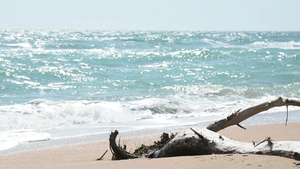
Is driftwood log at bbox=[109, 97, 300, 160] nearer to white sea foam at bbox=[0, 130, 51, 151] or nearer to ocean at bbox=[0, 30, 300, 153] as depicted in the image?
A: ocean at bbox=[0, 30, 300, 153]

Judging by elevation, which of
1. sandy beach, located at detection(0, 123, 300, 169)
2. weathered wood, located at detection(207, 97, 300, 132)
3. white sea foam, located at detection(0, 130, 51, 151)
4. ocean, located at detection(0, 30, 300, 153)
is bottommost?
ocean, located at detection(0, 30, 300, 153)

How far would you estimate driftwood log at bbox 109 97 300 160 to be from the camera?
4.09 m

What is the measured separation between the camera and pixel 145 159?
4812mm

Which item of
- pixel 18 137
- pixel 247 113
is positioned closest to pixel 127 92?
pixel 18 137

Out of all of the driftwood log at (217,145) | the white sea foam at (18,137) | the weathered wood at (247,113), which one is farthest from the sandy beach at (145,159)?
the white sea foam at (18,137)

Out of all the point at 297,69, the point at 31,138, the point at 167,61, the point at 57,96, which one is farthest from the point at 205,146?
the point at 167,61

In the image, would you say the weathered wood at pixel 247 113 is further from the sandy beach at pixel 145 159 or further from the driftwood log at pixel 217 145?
the sandy beach at pixel 145 159

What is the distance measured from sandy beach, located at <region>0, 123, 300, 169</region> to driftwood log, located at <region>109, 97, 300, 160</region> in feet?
0.35

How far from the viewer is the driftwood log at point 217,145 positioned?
4.09 meters

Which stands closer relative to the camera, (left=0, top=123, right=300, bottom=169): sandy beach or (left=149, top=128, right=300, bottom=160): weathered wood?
(left=0, top=123, right=300, bottom=169): sandy beach

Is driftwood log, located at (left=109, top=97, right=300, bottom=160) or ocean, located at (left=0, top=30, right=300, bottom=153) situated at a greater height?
driftwood log, located at (left=109, top=97, right=300, bottom=160)

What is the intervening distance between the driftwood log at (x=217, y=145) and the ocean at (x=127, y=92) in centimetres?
38

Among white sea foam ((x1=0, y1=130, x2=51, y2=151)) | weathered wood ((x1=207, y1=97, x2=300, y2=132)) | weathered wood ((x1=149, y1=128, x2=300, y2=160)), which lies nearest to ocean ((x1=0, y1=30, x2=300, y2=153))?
white sea foam ((x1=0, y1=130, x2=51, y2=151))

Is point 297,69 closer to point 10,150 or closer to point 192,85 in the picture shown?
point 192,85
